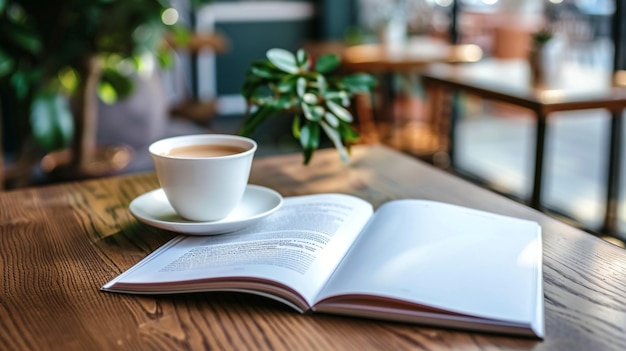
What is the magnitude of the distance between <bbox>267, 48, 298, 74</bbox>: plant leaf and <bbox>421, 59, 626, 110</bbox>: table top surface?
1.01 meters

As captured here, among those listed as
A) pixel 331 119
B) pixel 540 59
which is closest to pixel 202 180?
pixel 331 119

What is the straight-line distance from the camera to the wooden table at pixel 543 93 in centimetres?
187

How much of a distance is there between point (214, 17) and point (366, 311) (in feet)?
13.9

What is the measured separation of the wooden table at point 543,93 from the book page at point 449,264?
112 cm

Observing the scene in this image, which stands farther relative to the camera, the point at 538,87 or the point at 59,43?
the point at 59,43

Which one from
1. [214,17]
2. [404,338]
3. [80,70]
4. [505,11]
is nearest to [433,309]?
[404,338]

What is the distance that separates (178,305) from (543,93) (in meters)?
1.53

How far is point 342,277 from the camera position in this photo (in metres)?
→ 0.67

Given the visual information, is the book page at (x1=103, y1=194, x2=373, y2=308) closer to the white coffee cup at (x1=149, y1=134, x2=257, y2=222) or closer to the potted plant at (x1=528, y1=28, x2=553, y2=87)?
the white coffee cup at (x1=149, y1=134, x2=257, y2=222)

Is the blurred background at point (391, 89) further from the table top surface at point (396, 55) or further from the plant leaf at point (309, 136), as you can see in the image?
the plant leaf at point (309, 136)

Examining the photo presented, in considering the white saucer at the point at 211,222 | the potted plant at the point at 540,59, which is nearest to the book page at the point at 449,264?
the white saucer at the point at 211,222

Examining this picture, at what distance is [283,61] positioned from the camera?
102 centimetres

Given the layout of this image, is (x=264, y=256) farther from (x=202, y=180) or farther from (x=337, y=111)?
(x=337, y=111)

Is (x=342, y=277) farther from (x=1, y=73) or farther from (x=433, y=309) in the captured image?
(x=1, y=73)
